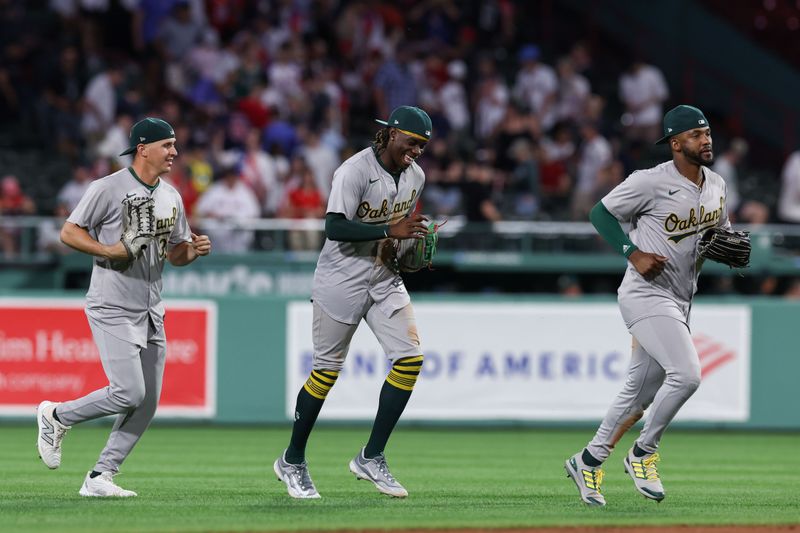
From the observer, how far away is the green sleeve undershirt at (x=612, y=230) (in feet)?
25.7

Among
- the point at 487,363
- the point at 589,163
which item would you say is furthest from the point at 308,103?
the point at 487,363

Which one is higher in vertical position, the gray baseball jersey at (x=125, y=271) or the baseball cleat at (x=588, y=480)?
the gray baseball jersey at (x=125, y=271)

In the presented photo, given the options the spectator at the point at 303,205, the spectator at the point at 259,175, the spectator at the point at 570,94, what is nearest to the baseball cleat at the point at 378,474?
the spectator at the point at 303,205

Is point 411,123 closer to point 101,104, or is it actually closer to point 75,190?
point 75,190

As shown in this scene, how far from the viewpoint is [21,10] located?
19.9 meters

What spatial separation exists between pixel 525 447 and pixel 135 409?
554 centimetres

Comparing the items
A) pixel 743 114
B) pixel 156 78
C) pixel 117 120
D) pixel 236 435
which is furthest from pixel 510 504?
pixel 743 114

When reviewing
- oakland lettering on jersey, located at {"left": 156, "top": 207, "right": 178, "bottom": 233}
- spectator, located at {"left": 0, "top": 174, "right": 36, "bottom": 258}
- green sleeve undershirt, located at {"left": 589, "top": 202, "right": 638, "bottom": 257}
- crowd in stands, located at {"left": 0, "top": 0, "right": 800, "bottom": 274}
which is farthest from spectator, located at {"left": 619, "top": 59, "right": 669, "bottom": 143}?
oakland lettering on jersey, located at {"left": 156, "top": 207, "right": 178, "bottom": 233}

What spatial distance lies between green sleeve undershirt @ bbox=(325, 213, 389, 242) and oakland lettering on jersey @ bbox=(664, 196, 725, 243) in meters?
1.72

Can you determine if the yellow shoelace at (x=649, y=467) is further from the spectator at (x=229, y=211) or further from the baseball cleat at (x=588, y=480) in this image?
the spectator at (x=229, y=211)

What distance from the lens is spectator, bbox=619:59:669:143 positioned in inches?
782

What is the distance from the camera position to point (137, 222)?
25.6ft

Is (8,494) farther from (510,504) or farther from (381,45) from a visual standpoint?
(381,45)

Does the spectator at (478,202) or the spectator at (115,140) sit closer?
the spectator at (478,202)
